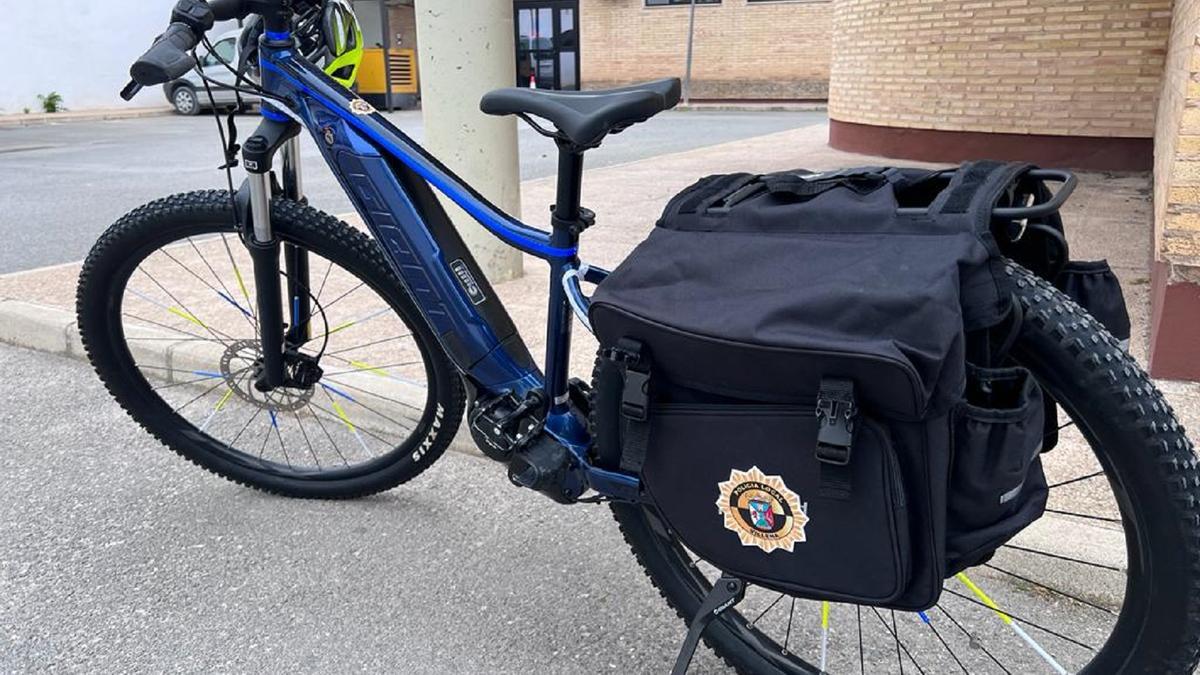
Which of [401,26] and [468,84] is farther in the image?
[401,26]

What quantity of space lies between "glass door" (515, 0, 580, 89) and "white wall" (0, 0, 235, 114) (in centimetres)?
911

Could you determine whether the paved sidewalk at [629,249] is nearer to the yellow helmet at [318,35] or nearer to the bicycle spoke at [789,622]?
the bicycle spoke at [789,622]

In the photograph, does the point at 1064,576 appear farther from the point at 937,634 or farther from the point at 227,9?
the point at 227,9

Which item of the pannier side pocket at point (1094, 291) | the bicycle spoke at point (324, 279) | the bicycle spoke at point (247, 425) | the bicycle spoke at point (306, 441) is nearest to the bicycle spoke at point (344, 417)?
the bicycle spoke at point (306, 441)

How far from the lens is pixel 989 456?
1.49 metres

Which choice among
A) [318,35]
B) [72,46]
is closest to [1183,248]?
[318,35]

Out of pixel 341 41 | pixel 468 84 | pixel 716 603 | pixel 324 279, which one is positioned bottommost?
pixel 716 603

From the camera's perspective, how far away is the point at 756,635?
2115 mm

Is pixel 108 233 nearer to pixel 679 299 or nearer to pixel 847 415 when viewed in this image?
pixel 679 299

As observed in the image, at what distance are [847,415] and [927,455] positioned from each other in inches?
5.8

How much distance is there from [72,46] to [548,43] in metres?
12.8

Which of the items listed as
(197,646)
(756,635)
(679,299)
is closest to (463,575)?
(197,646)

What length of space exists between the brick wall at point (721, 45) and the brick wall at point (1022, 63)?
1498 cm

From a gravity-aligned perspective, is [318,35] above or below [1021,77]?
above
